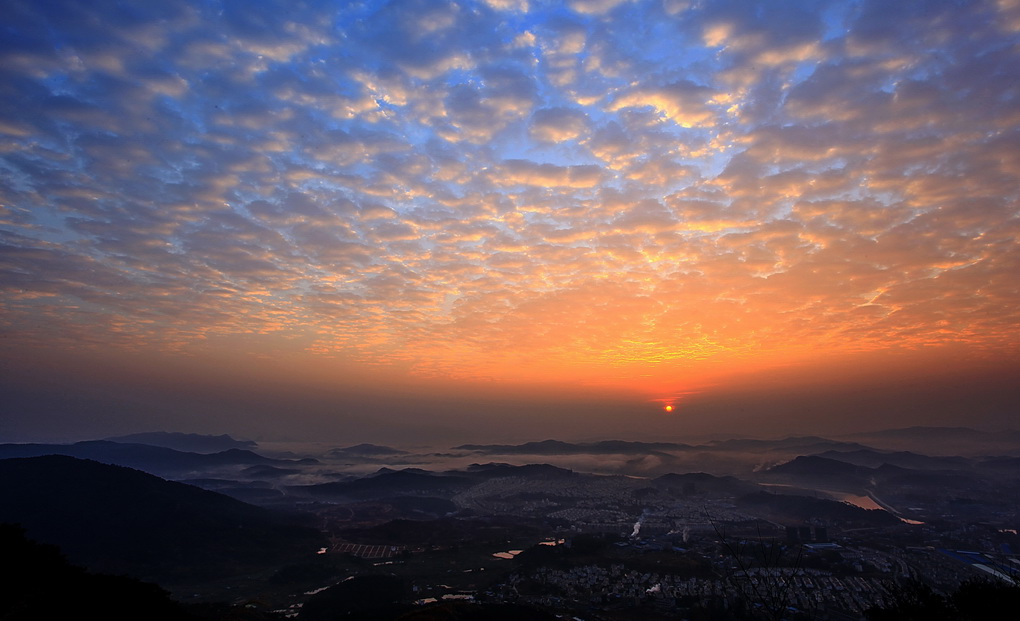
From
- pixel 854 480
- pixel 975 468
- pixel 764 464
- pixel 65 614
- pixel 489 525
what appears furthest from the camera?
pixel 764 464

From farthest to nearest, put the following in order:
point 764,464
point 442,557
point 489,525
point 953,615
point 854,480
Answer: point 764,464 < point 854,480 < point 489,525 < point 442,557 < point 953,615

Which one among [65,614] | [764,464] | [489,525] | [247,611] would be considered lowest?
[764,464]

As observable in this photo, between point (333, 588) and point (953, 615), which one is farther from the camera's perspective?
point (333, 588)

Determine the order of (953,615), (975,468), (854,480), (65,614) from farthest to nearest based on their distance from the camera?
(975,468), (854,480), (953,615), (65,614)

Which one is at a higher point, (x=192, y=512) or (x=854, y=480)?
(x=192, y=512)

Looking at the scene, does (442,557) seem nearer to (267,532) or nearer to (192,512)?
(267,532)

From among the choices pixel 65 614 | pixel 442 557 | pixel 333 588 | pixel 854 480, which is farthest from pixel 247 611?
pixel 854 480

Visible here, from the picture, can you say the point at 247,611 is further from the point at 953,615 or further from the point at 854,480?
the point at 854,480

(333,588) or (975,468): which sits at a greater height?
(333,588)

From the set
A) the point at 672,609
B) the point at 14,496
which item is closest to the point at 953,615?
the point at 672,609
